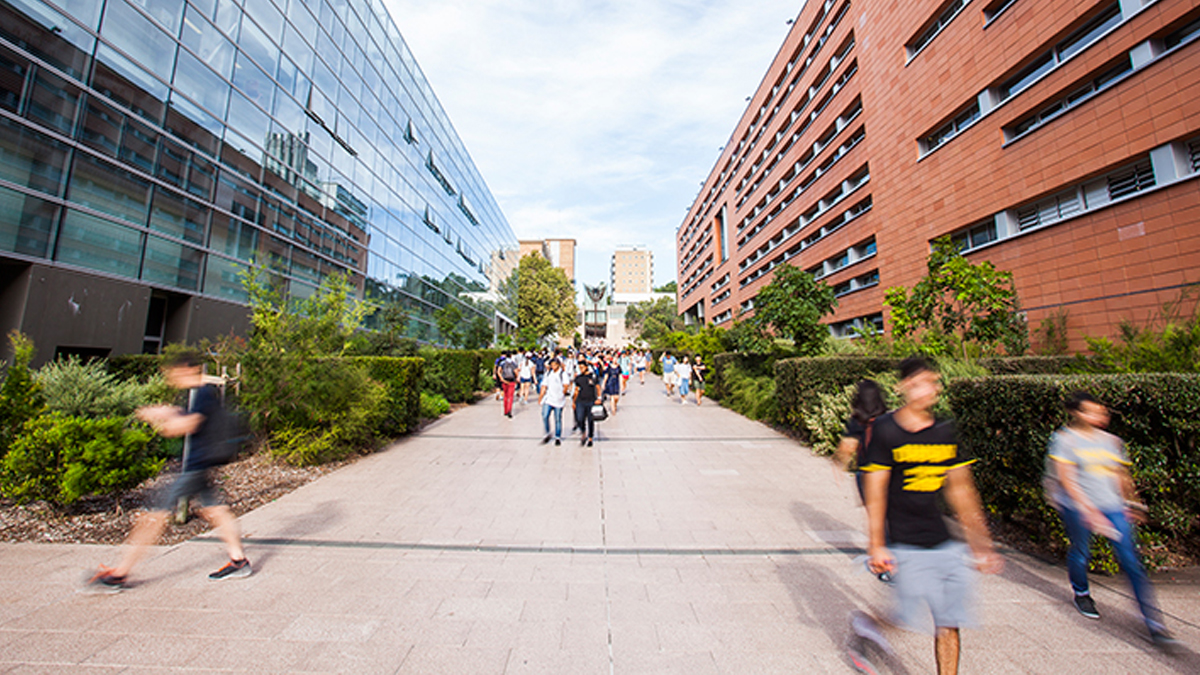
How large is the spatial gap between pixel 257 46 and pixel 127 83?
5.48 meters

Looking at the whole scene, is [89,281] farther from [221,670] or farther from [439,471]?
[221,670]

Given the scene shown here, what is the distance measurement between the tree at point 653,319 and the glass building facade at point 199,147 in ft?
135

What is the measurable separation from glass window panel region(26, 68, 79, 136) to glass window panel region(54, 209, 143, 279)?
1788mm

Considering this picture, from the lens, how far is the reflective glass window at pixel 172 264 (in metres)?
11.1

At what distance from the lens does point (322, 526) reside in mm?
4562

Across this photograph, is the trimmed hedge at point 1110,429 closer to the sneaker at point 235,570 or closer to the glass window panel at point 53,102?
the sneaker at point 235,570

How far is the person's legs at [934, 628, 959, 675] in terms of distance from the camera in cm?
210

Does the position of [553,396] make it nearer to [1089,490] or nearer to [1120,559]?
[1089,490]

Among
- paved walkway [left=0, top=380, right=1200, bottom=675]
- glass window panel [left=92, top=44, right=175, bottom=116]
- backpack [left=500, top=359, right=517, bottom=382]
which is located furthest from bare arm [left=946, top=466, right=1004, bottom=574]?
glass window panel [left=92, top=44, right=175, bottom=116]

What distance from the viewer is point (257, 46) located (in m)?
14.8

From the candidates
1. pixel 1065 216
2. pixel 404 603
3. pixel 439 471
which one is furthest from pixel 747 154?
pixel 404 603

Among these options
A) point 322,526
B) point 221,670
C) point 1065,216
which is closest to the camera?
point 221,670

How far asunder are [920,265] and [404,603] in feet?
70.0

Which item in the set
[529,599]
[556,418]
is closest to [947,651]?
[529,599]
